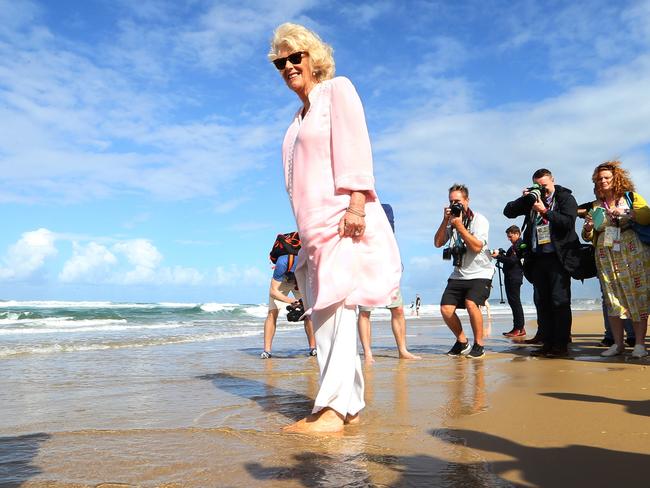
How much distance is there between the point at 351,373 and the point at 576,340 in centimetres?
634

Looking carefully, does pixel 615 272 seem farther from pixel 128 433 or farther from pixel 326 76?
pixel 128 433

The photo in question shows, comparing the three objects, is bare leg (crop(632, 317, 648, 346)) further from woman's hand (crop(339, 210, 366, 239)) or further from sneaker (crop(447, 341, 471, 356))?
woman's hand (crop(339, 210, 366, 239))

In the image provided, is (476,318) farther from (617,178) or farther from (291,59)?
(291,59)

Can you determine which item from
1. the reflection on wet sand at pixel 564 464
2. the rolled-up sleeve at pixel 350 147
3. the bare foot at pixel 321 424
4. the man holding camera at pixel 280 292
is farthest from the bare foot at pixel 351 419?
the man holding camera at pixel 280 292

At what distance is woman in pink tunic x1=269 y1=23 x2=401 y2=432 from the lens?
2.87 meters

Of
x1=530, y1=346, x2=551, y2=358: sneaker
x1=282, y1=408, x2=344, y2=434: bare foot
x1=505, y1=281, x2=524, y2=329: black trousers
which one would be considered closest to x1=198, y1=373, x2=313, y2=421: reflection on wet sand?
x1=282, y1=408, x2=344, y2=434: bare foot

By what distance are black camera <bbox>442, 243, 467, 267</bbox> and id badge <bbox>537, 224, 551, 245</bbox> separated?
758mm

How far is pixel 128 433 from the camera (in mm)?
2803

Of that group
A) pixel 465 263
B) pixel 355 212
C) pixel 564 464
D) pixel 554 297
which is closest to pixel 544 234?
pixel 554 297

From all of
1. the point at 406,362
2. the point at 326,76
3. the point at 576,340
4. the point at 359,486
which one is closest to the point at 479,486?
the point at 359,486

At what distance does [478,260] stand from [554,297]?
85 centimetres

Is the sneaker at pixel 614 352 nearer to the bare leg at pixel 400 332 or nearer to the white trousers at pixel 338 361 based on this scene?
the bare leg at pixel 400 332

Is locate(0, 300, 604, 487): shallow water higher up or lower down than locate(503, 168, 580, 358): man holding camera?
lower down

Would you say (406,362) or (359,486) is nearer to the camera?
(359,486)
